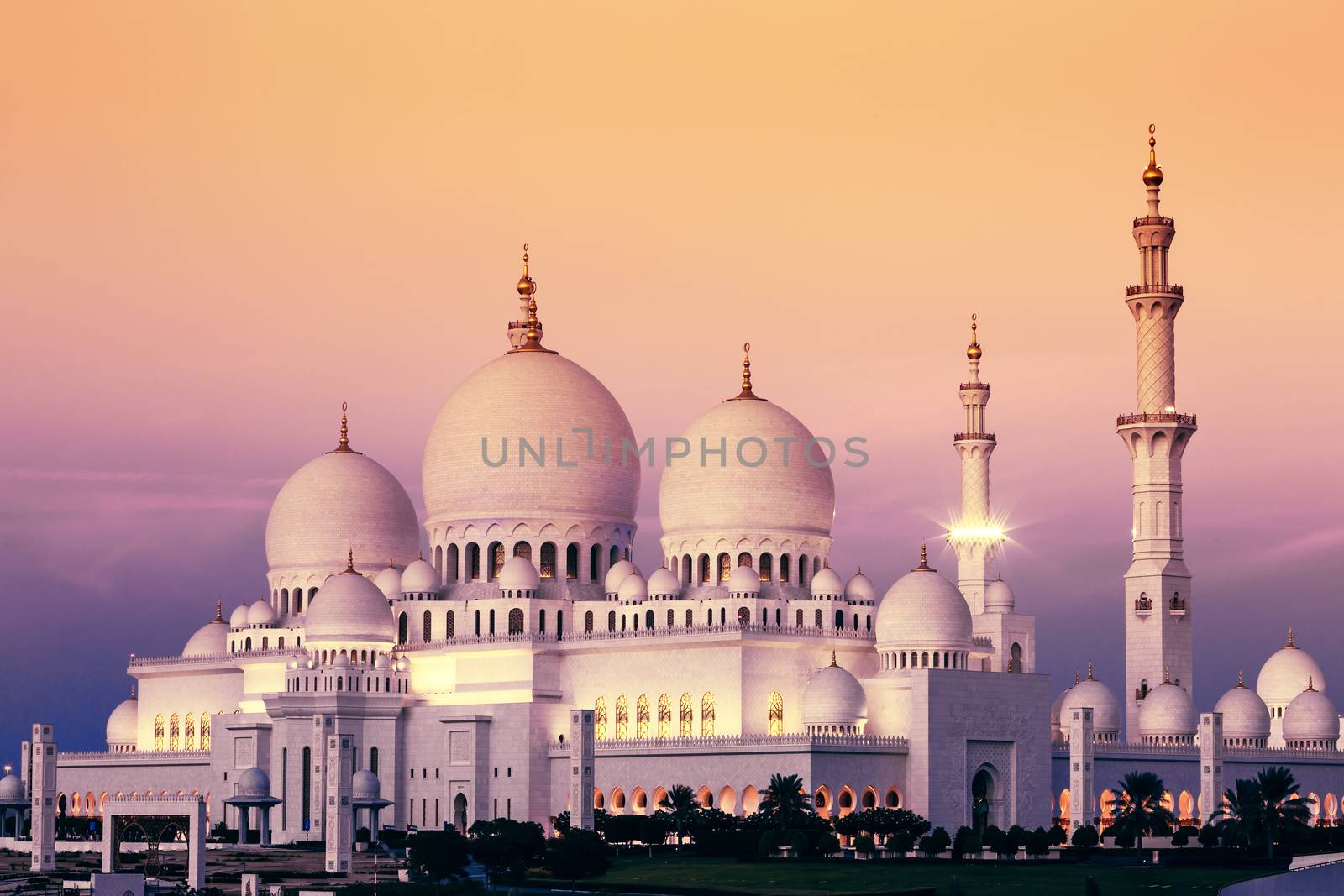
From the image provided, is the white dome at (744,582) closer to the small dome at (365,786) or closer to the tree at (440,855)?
the small dome at (365,786)

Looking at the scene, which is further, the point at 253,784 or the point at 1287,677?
the point at 1287,677

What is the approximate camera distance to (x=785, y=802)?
78.9 metres

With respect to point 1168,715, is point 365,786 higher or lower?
lower

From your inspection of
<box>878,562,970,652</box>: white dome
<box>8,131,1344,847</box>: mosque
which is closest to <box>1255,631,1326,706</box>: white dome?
<box>8,131,1344,847</box>: mosque

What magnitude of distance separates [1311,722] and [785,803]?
28746mm

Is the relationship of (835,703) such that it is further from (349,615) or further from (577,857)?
(349,615)

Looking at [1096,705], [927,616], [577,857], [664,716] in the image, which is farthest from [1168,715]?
[577,857]

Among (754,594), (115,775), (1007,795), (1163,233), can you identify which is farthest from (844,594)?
(115,775)

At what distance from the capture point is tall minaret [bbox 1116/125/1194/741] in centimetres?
9356

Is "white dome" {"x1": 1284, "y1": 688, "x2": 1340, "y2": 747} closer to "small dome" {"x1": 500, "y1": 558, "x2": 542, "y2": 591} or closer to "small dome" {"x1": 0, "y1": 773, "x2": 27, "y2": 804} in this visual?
"small dome" {"x1": 500, "y1": 558, "x2": 542, "y2": 591}

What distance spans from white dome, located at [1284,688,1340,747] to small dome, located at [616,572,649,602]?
2593cm

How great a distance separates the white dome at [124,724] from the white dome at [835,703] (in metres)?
31.3

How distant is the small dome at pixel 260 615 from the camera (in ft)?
322

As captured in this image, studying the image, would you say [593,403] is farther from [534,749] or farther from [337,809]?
[337,809]
